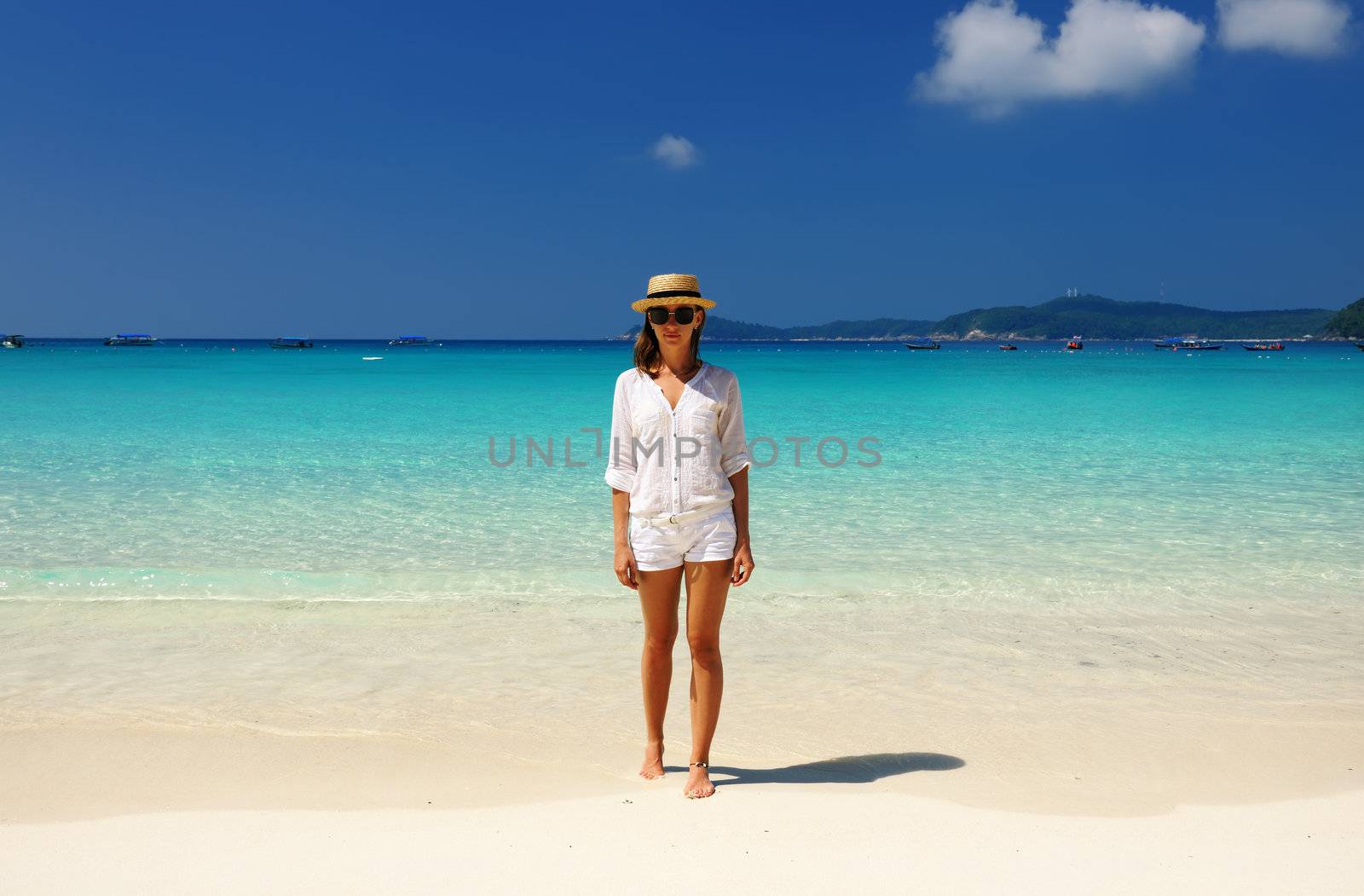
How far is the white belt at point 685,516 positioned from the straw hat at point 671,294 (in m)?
0.71

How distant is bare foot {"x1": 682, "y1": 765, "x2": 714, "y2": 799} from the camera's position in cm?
350

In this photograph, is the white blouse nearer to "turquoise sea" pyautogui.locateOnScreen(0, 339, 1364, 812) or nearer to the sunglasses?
the sunglasses

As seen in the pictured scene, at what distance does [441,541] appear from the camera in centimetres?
849

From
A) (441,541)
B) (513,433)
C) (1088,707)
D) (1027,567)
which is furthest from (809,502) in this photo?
(513,433)

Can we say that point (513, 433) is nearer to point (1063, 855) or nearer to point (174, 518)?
point (174, 518)

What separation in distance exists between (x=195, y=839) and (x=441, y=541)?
535cm

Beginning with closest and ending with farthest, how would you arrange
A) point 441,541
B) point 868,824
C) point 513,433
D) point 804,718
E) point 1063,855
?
1. point 1063,855
2. point 868,824
3. point 804,718
4. point 441,541
5. point 513,433

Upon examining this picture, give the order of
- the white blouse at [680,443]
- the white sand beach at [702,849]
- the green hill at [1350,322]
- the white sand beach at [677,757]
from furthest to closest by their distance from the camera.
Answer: the green hill at [1350,322] < the white blouse at [680,443] < the white sand beach at [677,757] < the white sand beach at [702,849]

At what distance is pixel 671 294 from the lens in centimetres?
334

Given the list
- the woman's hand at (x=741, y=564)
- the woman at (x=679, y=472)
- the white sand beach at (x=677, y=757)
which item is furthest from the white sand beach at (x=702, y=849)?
the woman's hand at (x=741, y=564)

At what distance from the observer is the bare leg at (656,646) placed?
3.42m

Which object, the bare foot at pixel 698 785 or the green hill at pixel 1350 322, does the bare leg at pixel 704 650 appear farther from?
the green hill at pixel 1350 322

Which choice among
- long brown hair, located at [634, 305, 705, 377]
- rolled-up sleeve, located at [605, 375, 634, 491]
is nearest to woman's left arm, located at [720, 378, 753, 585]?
long brown hair, located at [634, 305, 705, 377]

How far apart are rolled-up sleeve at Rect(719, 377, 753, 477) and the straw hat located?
0.31m
